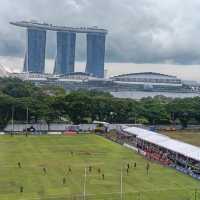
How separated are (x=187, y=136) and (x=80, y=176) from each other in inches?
1465

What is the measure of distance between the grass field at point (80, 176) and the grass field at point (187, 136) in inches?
511

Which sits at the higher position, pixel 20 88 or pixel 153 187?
pixel 20 88

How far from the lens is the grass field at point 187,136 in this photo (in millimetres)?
70175

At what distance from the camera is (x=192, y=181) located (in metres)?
42.4

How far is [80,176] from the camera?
43156 mm

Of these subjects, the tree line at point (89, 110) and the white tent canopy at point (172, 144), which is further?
the tree line at point (89, 110)

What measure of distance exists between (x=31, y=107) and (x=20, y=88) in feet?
116

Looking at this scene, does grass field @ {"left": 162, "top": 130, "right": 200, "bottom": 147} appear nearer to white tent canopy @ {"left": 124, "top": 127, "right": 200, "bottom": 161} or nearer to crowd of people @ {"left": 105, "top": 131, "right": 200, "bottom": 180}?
white tent canopy @ {"left": 124, "top": 127, "right": 200, "bottom": 161}

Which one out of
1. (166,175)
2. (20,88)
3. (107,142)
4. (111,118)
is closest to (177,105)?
(111,118)

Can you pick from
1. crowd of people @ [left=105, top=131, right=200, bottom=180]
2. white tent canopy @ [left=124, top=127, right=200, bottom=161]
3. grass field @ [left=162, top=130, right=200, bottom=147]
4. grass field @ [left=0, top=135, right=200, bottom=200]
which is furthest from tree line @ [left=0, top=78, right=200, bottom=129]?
grass field @ [left=0, top=135, right=200, bottom=200]

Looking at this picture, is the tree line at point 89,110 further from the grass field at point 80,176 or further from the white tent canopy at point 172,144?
the grass field at point 80,176

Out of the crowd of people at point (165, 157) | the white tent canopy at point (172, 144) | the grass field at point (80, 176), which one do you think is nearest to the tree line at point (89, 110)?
the crowd of people at point (165, 157)

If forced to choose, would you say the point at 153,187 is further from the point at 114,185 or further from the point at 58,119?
the point at 58,119

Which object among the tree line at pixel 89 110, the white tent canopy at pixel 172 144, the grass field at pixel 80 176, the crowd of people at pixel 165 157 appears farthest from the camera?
the tree line at pixel 89 110
